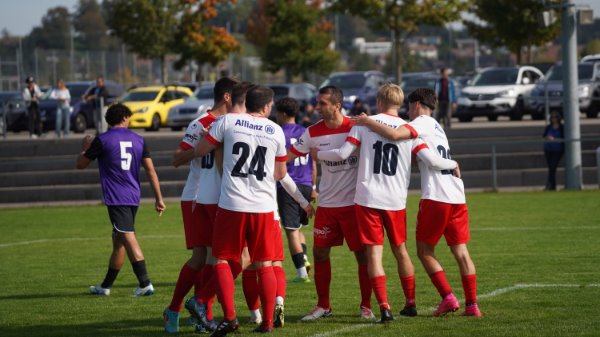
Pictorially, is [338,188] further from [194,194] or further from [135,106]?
[135,106]

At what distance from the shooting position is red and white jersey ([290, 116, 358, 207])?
9.99 metres

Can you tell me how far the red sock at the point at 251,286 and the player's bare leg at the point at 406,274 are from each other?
126 centimetres

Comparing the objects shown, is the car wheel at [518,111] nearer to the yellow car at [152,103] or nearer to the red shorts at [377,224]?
the yellow car at [152,103]

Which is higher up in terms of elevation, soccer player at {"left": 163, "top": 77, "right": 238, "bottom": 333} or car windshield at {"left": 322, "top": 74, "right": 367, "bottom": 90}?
car windshield at {"left": 322, "top": 74, "right": 367, "bottom": 90}

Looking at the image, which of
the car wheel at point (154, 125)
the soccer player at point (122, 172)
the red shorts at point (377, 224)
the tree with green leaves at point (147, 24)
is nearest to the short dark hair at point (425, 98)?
the red shorts at point (377, 224)

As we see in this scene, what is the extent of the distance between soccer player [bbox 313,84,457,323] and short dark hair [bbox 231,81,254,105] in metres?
0.98

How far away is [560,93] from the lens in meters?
35.8

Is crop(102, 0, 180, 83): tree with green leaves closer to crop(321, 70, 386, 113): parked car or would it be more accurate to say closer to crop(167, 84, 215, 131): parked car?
crop(321, 70, 386, 113): parked car

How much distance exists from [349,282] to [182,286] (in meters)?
3.54

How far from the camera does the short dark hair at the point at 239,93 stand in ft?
30.5

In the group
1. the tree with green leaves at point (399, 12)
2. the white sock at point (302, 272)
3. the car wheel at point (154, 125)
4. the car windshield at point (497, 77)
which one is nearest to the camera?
the white sock at point (302, 272)

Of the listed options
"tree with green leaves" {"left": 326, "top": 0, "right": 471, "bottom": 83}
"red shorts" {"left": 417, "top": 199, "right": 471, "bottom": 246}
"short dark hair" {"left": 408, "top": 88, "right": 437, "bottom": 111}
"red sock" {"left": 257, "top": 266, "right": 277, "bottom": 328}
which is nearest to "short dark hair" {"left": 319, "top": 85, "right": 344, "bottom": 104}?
"short dark hair" {"left": 408, "top": 88, "right": 437, "bottom": 111}

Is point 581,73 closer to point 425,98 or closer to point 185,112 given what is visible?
point 185,112

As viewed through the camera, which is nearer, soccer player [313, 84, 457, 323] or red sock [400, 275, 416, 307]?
soccer player [313, 84, 457, 323]
